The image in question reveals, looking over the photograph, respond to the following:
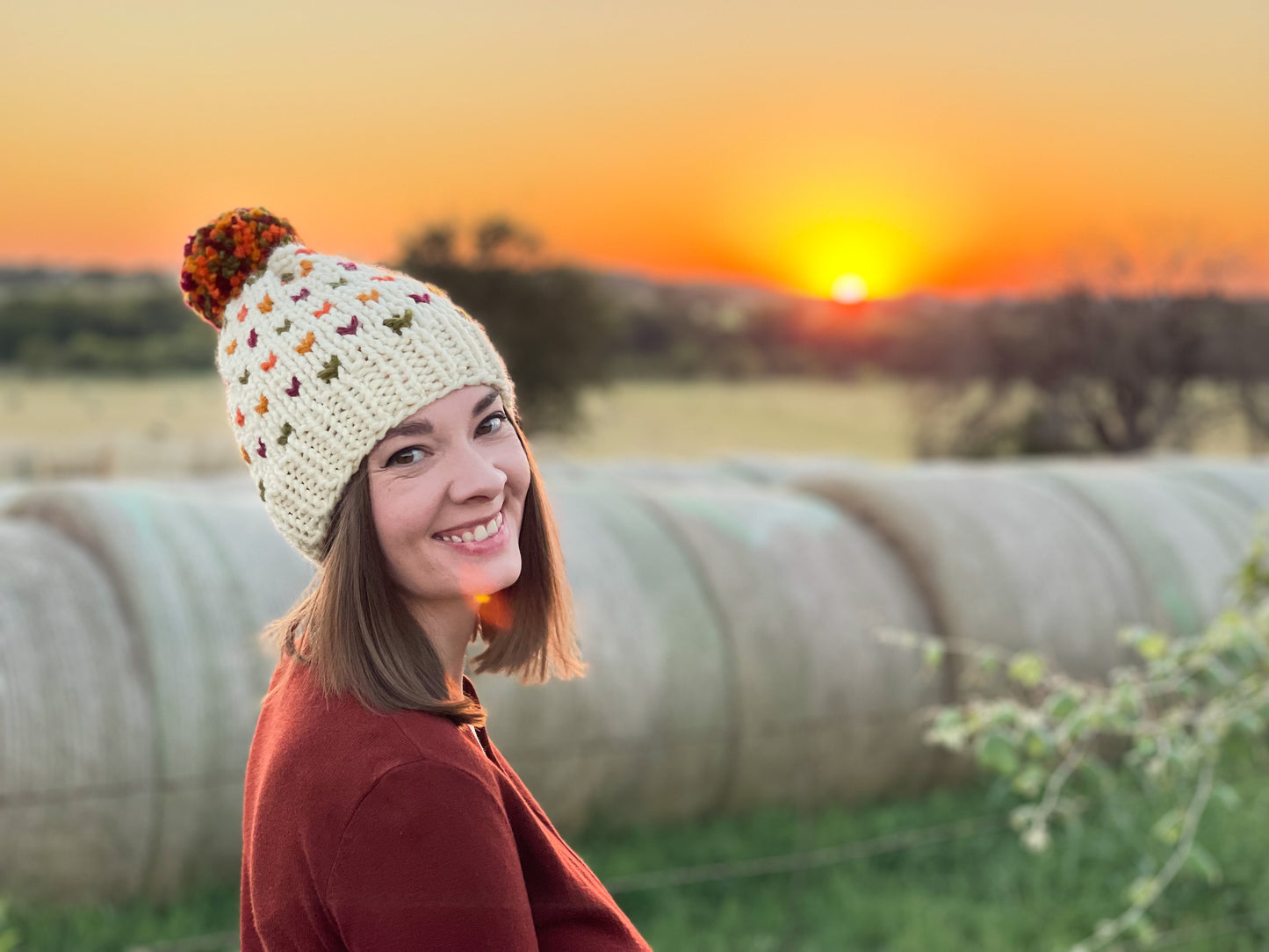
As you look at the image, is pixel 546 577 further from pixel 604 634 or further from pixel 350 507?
pixel 604 634

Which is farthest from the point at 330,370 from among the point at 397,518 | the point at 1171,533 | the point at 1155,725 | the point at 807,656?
the point at 1171,533

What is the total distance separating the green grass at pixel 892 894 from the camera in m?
3.83

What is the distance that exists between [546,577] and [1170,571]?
16.8ft

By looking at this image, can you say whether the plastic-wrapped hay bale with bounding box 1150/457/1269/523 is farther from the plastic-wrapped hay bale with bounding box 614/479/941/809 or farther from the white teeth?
the white teeth

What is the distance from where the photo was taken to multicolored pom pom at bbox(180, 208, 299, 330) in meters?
1.38

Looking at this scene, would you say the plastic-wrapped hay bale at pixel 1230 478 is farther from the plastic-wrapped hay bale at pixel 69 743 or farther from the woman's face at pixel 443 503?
the woman's face at pixel 443 503

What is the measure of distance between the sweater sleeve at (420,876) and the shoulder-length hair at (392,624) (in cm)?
10

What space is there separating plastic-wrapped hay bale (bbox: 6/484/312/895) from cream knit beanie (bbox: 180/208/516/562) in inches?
102

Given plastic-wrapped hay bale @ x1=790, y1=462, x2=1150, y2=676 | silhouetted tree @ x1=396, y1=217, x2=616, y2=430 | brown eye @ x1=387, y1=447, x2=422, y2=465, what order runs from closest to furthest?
brown eye @ x1=387, y1=447, x2=422, y2=465, plastic-wrapped hay bale @ x1=790, y1=462, x2=1150, y2=676, silhouetted tree @ x1=396, y1=217, x2=616, y2=430

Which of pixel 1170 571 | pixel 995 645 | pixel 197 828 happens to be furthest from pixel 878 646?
pixel 197 828

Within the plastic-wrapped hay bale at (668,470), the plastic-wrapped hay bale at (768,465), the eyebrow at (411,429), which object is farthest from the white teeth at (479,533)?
the plastic-wrapped hay bale at (768,465)

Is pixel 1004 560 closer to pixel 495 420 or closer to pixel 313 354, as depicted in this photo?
pixel 495 420

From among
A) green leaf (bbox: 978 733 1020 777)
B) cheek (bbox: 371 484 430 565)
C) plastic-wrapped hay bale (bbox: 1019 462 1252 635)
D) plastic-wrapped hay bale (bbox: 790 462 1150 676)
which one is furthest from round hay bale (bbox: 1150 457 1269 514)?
cheek (bbox: 371 484 430 565)

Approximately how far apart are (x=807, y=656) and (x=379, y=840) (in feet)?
13.0
